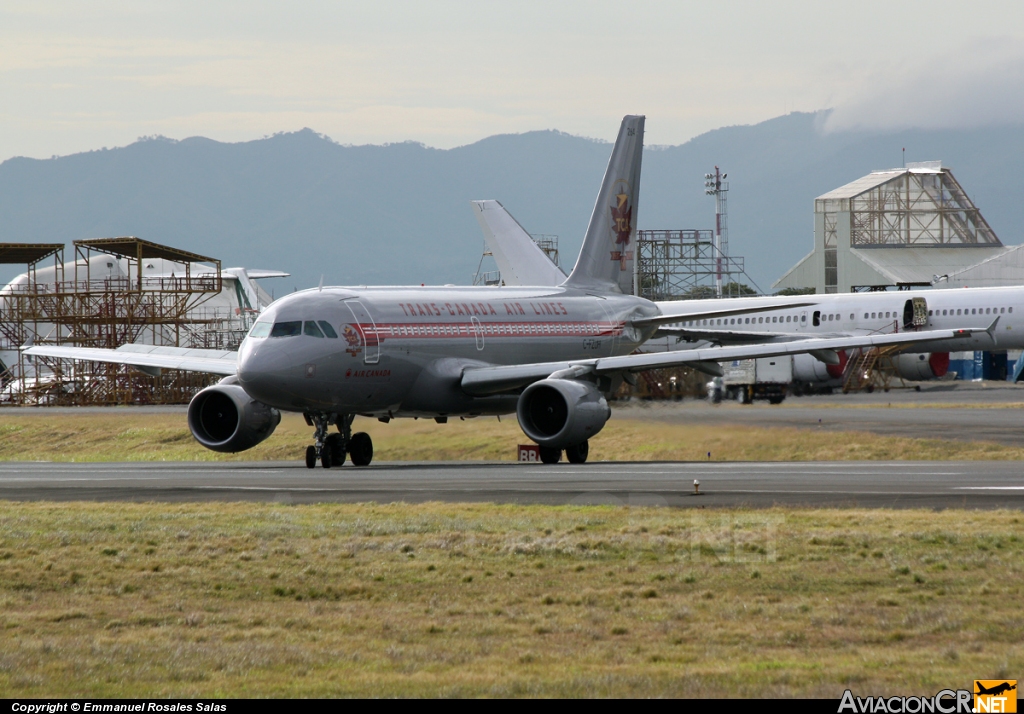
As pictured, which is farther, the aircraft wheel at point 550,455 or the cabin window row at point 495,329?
the cabin window row at point 495,329

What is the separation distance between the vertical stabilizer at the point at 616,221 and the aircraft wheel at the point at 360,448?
34.3ft

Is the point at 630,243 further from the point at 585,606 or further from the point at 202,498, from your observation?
the point at 585,606

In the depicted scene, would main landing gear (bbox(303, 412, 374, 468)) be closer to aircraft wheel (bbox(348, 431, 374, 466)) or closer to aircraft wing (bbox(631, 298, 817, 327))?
aircraft wheel (bbox(348, 431, 374, 466))

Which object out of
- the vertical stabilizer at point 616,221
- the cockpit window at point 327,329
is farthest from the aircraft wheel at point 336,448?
the vertical stabilizer at point 616,221

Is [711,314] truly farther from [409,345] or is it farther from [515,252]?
[515,252]

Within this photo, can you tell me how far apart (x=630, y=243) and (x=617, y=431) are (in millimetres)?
7696

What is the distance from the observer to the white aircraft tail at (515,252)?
59.0 m

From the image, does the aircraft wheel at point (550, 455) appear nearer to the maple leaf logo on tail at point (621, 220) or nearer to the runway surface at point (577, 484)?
the runway surface at point (577, 484)

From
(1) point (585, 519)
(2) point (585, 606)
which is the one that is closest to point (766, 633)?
(2) point (585, 606)

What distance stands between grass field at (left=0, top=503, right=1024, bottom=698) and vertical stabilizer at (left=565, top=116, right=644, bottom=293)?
22.0 metres

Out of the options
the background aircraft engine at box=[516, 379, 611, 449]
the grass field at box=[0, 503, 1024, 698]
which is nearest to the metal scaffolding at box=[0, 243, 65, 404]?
the background aircraft engine at box=[516, 379, 611, 449]

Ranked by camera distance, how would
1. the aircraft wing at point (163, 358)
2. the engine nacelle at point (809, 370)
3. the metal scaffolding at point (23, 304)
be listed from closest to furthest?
1. the aircraft wing at point (163, 358)
2. the engine nacelle at point (809, 370)
3. the metal scaffolding at point (23, 304)

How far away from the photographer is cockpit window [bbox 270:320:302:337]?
95.8ft

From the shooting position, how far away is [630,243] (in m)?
42.0
